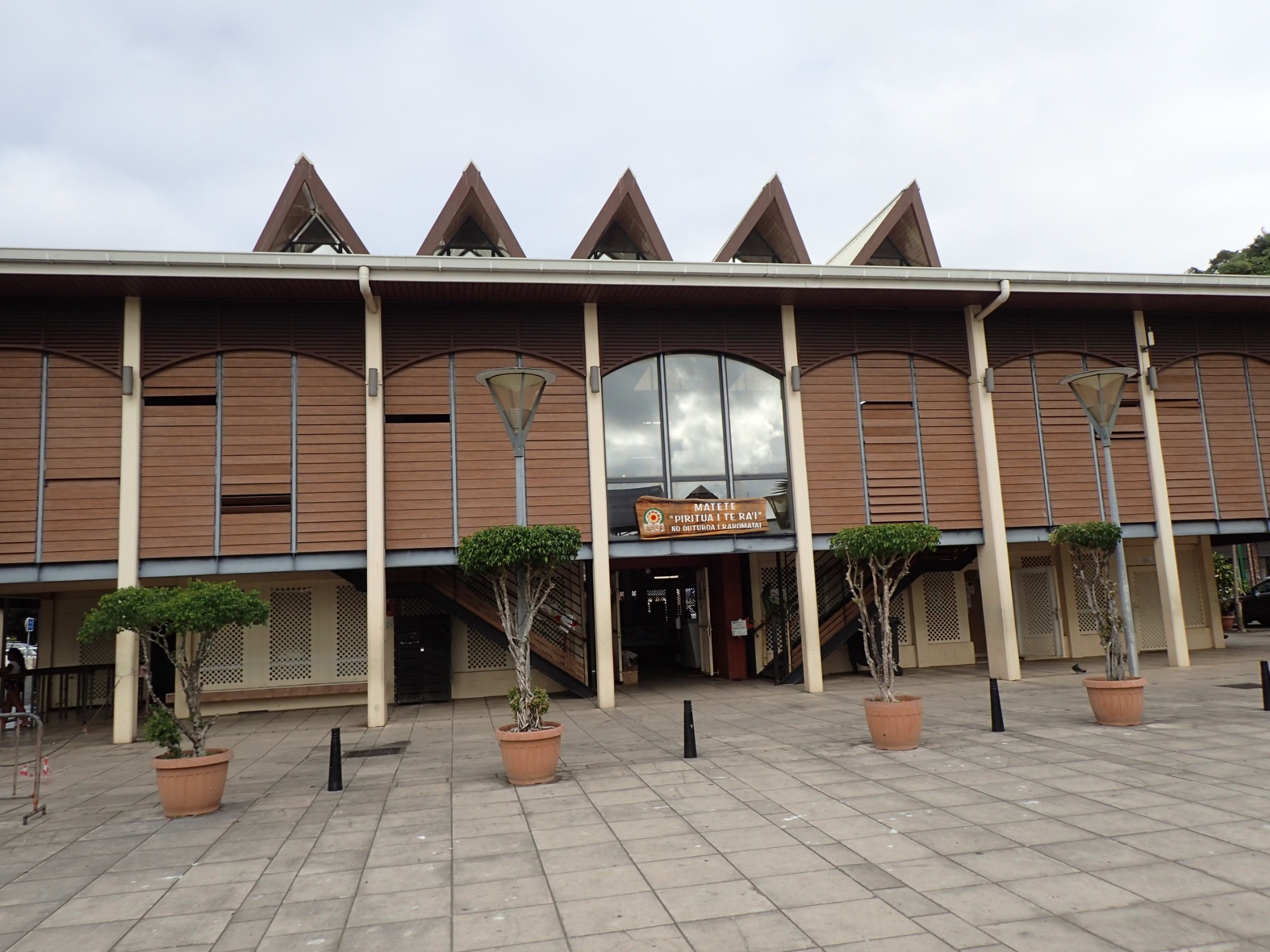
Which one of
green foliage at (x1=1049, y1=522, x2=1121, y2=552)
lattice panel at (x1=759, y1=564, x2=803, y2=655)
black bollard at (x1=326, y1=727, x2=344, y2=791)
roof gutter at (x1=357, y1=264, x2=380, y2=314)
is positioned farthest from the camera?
lattice panel at (x1=759, y1=564, x2=803, y2=655)

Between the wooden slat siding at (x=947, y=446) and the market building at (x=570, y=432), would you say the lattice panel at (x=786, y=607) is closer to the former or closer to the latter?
the market building at (x=570, y=432)

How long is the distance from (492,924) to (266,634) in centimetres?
1354

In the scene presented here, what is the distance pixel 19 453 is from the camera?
45.0 ft

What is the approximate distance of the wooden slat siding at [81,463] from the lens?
13.7 meters

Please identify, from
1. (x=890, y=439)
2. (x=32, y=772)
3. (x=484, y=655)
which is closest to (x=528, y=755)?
(x=32, y=772)

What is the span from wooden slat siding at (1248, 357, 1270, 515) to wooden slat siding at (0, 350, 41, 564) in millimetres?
23979

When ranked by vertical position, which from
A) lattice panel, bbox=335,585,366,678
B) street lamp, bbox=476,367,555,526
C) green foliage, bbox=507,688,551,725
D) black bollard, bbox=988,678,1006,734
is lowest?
black bollard, bbox=988,678,1006,734

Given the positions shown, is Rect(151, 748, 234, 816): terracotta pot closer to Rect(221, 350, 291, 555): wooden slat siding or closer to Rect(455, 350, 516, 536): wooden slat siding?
Rect(221, 350, 291, 555): wooden slat siding

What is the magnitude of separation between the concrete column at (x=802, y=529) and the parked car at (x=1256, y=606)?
19.9 metres

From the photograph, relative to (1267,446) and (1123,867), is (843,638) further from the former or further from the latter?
(1123,867)

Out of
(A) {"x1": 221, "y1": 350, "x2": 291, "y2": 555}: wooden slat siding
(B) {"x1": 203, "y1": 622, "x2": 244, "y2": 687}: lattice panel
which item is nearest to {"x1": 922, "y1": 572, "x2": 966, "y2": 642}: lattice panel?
(A) {"x1": 221, "y1": 350, "x2": 291, "y2": 555}: wooden slat siding

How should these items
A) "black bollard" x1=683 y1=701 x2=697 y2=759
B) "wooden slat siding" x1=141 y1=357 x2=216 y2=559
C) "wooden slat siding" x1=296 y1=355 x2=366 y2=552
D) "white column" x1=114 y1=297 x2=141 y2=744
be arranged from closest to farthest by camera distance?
1. "black bollard" x1=683 y1=701 x2=697 y2=759
2. "white column" x1=114 y1=297 x2=141 y2=744
3. "wooden slat siding" x1=141 y1=357 x2=216 y2=559
4. "wooden slat siding" x1=296 y1=355 x2=366 y2=552

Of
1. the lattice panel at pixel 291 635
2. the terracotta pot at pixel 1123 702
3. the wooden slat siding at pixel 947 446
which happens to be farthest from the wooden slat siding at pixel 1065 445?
the lattice panel at pixel 291 635

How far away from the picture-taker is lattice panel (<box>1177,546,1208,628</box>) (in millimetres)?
21219
